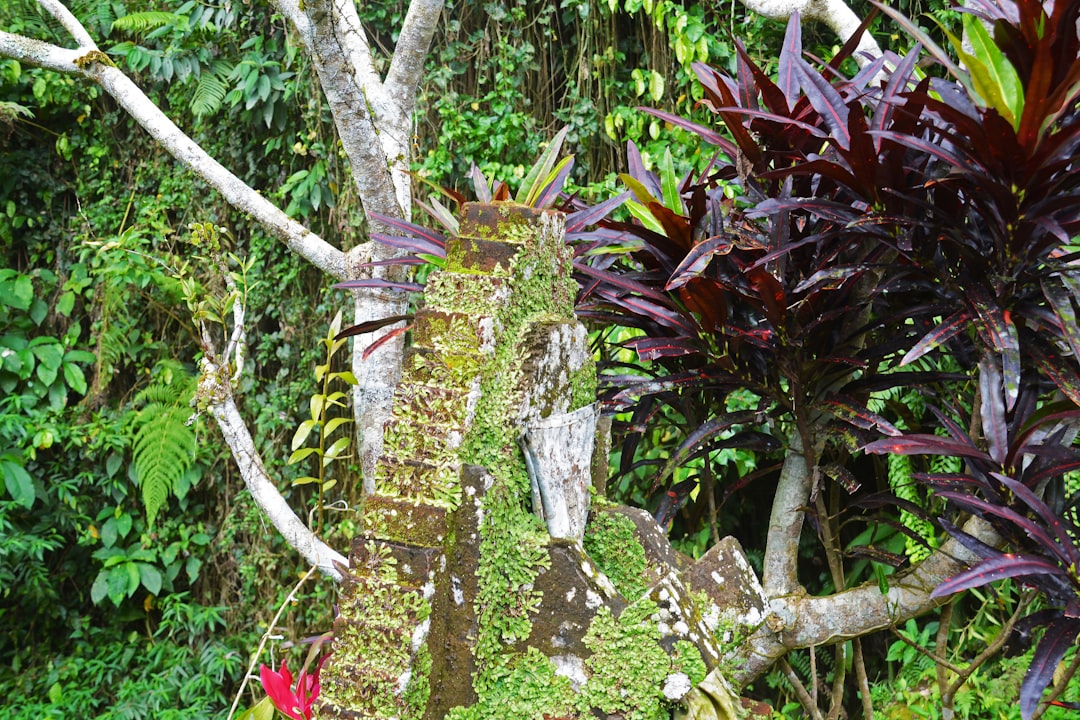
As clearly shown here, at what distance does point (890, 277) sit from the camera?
5.00ft

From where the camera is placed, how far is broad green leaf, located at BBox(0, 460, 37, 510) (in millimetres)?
3777

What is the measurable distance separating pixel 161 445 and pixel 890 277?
131 inches

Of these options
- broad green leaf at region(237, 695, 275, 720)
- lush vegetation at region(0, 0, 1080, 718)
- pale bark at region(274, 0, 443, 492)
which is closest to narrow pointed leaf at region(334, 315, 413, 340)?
pale bark at region(274, 0, 443, 492)

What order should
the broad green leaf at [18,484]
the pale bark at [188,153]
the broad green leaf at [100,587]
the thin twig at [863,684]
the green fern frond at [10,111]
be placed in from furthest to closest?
the green fern frond at [10,111] < the broad green leaf at [100,587] < the broad green leaf at [18,484] < the pale bark at [188,153] < the thin twig at [863,684]

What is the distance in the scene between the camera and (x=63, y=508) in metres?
4.16

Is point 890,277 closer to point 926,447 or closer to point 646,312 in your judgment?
point 926,447

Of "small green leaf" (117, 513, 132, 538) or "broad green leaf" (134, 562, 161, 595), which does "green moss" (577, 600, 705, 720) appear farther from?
"small green leaf" (117, 513, 132, 538)

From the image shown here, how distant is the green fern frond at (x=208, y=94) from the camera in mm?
3855

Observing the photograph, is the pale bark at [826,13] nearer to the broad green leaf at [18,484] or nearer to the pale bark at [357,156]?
the pale bark at [357,156]

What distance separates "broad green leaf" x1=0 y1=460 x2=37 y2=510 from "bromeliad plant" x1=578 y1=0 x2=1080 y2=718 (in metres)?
3.18

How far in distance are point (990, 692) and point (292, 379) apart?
2.97 m

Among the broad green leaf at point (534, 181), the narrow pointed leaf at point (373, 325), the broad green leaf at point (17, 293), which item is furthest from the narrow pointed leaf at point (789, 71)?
the broad green leaf at point (17, 293)

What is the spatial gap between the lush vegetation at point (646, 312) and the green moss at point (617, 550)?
400 mm

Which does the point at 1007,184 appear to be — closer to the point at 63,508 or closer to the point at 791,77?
the point at 791,77
